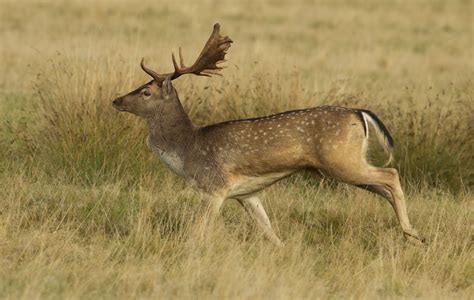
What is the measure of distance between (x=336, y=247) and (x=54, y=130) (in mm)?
3507

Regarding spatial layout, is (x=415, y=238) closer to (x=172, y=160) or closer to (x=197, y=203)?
(x=197, y=203)

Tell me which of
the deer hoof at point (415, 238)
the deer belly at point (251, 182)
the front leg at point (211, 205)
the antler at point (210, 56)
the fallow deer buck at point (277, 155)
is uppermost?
the antler at point (210, 56)

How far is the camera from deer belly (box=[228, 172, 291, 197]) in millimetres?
8008

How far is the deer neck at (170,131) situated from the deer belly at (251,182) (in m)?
0.56

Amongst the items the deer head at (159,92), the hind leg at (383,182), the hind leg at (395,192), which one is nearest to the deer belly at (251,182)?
the hind leg at (383,182)

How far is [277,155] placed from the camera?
25.9ft

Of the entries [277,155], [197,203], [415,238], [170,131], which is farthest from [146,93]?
[415,238]

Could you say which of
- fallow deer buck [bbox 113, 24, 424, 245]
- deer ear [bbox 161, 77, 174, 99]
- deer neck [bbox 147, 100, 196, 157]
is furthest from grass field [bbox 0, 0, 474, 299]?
deer ear [bbox 161, 77, 174, 99]

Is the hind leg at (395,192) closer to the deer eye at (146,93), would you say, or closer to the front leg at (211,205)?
the front leg at (211,205)

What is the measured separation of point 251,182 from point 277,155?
0.31m

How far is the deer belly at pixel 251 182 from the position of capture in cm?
801

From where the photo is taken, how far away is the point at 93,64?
10805mm

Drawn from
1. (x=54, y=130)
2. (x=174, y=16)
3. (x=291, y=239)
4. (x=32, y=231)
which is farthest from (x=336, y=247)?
(x=174, y=16)

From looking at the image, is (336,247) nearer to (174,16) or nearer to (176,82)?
(176,82)
